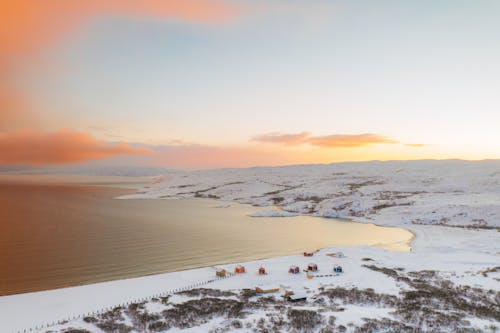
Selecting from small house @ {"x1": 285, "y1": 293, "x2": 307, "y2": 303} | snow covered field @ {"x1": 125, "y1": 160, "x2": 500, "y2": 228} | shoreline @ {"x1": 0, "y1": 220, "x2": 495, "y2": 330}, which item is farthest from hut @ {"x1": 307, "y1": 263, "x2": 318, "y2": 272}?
snow covered field @ {"x1": 125, "y1": 160, "x2": 500, "y2": 228}

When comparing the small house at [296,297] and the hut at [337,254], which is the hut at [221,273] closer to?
the small house at [296,297]

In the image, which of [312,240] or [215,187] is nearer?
[312,240]

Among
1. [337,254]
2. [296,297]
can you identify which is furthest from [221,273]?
[337,254]

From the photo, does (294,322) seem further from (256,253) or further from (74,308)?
(256,253)

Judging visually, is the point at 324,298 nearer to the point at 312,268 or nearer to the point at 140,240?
the point at 312,268

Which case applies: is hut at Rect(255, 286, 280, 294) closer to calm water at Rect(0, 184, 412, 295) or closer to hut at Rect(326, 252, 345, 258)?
calm water at Rect(0, 184, 412, 295)

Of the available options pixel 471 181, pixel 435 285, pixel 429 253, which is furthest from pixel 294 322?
pixel 471 181

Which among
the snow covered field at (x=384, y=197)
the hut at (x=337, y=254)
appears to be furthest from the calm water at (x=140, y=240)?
the snow covered field at (x=384, y=197)

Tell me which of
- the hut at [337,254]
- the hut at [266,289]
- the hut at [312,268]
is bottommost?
the hut at [337,254]
